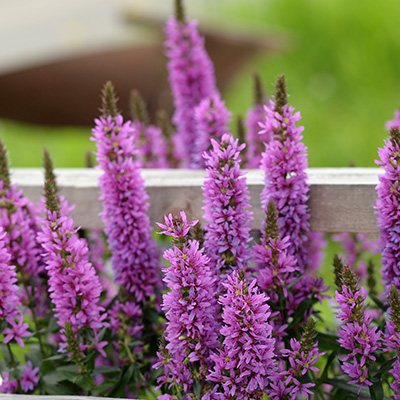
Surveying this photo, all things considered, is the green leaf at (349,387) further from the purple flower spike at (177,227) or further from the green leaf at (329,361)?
the purple flower spike at (177,227)

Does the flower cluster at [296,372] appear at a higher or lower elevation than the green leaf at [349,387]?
higher

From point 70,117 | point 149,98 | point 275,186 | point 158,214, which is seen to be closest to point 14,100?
point 70,117

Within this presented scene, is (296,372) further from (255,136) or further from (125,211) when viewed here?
(255,136)

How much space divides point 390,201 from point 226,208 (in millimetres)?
369

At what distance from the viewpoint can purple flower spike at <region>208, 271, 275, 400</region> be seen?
1.40m

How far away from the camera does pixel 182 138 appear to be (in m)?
2.47

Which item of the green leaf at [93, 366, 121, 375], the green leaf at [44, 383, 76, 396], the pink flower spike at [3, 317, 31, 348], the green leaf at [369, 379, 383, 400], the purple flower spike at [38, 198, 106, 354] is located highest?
the purple flower spike at [38, 198, 106, 354]

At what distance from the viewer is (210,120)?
2.11 m

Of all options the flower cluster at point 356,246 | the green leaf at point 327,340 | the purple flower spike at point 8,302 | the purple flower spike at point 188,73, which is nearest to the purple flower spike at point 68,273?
the purple flower spike at point 8,302

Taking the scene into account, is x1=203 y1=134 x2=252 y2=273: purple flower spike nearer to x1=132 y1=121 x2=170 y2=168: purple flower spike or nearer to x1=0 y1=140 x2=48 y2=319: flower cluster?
x1=0 y1=140 x2=48 y2=319: flower cluster

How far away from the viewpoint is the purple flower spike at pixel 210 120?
2.11 meters

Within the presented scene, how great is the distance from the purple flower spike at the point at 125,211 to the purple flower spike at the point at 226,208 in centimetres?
31

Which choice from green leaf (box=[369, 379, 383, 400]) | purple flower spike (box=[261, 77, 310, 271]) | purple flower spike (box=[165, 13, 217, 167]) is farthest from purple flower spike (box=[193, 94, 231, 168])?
green leaf (box=[369, 379, 383, 400])

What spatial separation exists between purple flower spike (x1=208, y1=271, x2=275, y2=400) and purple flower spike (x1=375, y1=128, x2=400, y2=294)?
0.36 m
